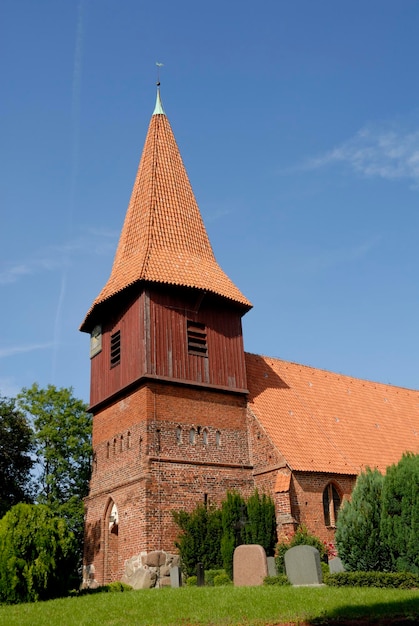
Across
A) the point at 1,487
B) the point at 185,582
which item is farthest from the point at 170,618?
the point at 1,487

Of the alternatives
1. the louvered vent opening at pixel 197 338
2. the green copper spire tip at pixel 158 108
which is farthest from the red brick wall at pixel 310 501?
the green copper spire tip at pixel 158 108

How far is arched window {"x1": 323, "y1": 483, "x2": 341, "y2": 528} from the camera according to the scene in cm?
2359

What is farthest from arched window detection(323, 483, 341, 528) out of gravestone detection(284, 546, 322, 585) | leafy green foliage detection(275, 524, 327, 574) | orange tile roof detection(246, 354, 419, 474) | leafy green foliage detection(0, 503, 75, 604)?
leafy green foliage detection(0, 503, 75, 604)

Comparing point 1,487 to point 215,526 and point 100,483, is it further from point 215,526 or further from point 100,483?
point 215,526

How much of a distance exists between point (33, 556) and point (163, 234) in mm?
12891

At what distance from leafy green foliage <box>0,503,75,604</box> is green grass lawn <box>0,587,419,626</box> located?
0.79 metres

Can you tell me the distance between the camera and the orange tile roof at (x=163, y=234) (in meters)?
24.2

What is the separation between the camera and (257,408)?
82.4 ft

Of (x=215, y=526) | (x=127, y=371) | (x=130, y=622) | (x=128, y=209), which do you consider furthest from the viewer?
(x=128, y=209)

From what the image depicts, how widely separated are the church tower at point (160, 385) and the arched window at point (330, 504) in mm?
2741

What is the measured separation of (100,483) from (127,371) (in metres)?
4.05

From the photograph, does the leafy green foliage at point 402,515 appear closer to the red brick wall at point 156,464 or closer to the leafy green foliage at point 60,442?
the red brick wall at point 156,464

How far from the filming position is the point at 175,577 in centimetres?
1925

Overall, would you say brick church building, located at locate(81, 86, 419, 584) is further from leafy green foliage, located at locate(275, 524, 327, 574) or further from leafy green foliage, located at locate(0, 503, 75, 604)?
leafy green foliage, located at locate(0, 503, 75, 604)
